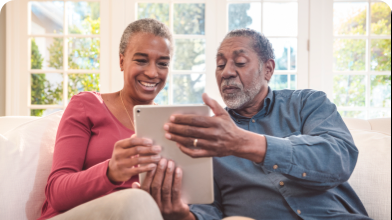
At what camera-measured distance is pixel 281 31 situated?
2.75 m

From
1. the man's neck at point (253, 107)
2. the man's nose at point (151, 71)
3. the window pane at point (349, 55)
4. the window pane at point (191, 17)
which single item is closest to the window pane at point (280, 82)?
the window pane at point (349, 55)

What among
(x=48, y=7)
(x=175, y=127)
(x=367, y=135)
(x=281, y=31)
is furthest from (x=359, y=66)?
(x=48, y=7)

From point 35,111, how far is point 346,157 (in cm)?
270

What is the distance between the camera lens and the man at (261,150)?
2.77 feet

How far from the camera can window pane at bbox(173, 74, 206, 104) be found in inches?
109

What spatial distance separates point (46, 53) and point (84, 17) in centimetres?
49

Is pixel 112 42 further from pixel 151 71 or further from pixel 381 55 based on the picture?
pixel 381 55

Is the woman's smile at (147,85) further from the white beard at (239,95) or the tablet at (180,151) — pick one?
the tablet at (180,151)

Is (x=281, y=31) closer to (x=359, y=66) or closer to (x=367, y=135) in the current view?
(x=359, y=66)

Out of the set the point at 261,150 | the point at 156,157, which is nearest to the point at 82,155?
the point at 156,157

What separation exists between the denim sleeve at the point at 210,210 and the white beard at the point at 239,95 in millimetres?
378

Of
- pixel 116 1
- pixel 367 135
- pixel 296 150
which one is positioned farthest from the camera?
pixel 116 1

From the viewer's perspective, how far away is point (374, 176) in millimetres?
1328

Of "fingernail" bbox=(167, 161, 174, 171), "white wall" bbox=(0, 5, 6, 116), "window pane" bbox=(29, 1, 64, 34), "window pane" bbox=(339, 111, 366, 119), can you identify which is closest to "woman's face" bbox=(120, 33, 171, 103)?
"fingernail" bbox=(167, 161, 174, 171)
